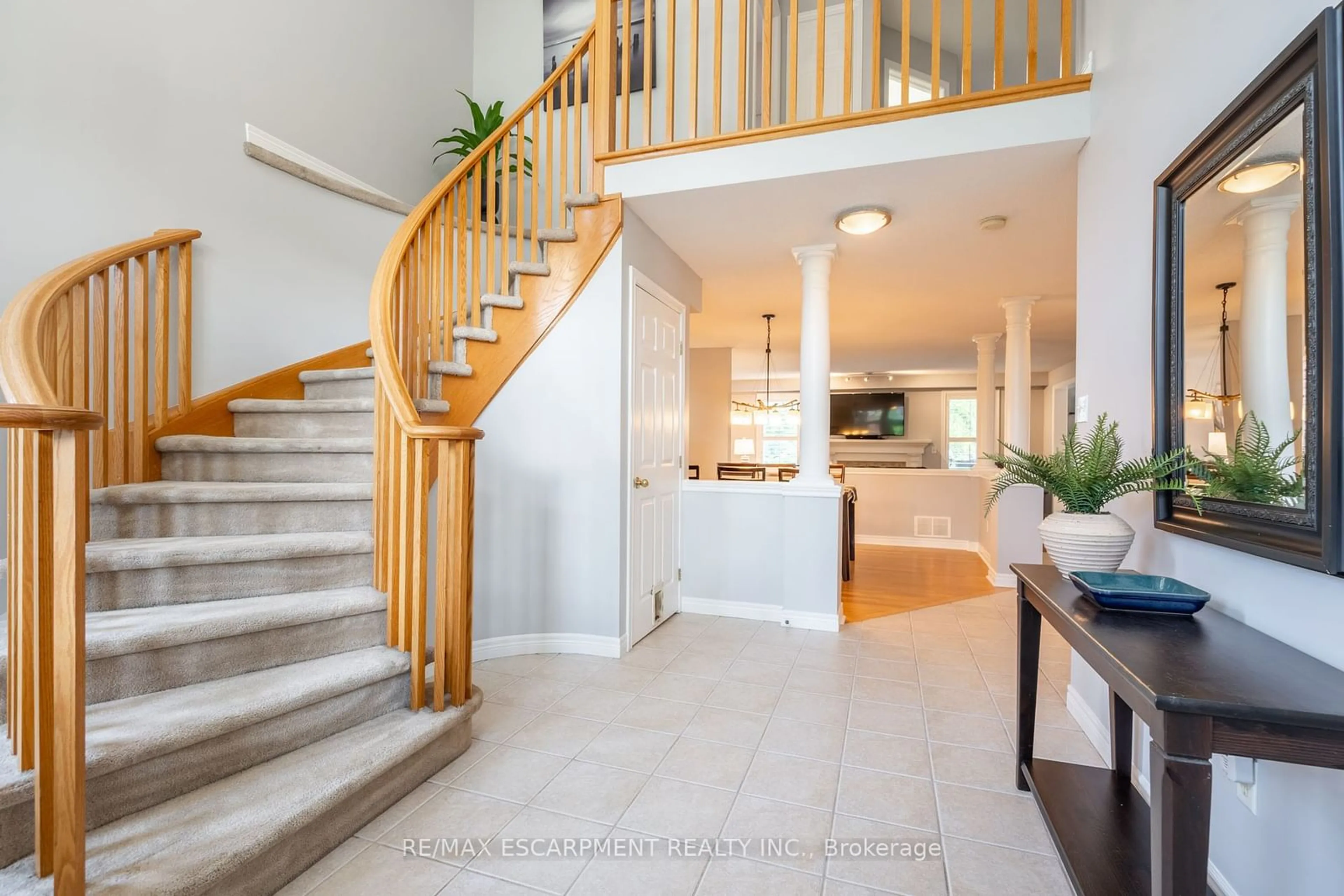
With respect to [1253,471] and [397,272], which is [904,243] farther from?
[397,272]

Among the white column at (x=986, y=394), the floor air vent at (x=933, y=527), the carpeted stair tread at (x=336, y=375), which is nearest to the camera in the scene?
the carpeted stair tread at (x=336, y=375)

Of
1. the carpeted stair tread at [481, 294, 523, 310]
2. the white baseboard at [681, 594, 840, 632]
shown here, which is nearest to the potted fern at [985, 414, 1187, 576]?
the white baseboard at [681, 594, 840, 632]

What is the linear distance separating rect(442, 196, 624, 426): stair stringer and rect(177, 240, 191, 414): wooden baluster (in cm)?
127

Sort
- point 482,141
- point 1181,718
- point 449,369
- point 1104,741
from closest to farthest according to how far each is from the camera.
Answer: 1. point 1181,718
2. point 1104,741
3. point 449,369
4. point 482,141

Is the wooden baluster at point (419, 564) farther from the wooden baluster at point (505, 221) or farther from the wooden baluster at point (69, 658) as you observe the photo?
the wooden baluster at point (505, 221)

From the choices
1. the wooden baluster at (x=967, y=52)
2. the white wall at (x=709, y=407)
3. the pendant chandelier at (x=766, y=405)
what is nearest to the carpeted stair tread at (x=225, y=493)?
the wooden baluster at (x=967, y=52)

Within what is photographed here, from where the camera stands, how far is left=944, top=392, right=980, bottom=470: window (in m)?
10.2

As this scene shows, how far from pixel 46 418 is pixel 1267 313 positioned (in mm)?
2428

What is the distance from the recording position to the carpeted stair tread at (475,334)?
2.88m

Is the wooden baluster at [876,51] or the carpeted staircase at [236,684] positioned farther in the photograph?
the wooden baluster at [876,51]

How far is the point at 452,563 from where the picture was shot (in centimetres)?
194

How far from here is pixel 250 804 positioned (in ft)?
4.56

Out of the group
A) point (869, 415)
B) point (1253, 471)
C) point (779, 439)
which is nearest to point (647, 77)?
point (1253, 471)

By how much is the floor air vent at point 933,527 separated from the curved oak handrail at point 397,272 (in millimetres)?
5871
